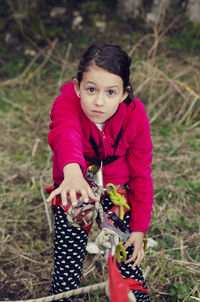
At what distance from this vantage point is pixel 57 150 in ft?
4.48

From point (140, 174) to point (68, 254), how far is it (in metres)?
0.51

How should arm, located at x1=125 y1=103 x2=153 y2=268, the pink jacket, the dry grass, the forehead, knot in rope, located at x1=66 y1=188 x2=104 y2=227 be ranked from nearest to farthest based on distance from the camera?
1. knot in rope, located at x1=66 y1=188 x2=104 y2=227
2. the forehead
3. the pink jacket
4. arm, located at x1=125 y1=103 x2=153 y2=268
5. the dry grass

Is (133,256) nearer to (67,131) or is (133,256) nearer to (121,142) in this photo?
(121,142)

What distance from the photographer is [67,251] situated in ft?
5.22

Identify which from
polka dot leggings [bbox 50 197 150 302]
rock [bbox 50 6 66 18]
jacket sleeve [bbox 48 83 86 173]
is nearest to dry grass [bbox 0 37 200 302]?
polka dot leggings [bbox 50 197 150 302]

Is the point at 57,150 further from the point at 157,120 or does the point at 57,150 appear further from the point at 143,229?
the point at 157,120

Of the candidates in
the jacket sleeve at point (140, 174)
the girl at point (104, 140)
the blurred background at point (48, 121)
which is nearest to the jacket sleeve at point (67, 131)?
the girl at point (104, 140)

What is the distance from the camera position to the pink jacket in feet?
5.01

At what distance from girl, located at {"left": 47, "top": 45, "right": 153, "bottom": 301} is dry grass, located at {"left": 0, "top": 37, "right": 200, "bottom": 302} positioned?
37 cm

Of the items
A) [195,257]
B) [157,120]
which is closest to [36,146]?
[157,120]

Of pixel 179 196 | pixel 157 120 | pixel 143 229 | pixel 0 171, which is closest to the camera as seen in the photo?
pixel 143 229

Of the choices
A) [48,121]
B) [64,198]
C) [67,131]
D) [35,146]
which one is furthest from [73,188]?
[48,121]

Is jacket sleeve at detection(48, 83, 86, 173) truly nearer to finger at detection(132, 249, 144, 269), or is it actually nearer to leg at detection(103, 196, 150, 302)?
leg at detection(103, 196, 150, 302)

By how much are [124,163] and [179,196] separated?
106 centimetres
